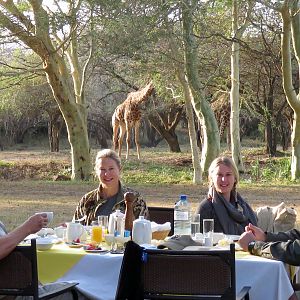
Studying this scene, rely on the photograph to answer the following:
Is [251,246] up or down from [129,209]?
down

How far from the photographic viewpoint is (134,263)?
3.83 m

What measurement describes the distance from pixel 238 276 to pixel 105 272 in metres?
0.79

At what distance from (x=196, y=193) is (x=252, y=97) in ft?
45.5

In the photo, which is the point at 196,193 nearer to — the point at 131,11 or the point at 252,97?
the point at 131,11

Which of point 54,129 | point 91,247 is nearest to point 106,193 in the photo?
point 91,247

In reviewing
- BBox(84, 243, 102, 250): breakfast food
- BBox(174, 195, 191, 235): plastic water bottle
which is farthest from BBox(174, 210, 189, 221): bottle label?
BBox(84, 243, 102, 250): breakfast food

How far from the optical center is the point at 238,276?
416 centimetres

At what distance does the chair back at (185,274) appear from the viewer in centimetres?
372

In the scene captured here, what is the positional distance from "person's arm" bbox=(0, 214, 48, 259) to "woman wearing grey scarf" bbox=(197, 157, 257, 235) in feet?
6.19

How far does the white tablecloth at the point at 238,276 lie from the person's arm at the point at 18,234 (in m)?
0.42

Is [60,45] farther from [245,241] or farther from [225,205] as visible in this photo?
[245,241]

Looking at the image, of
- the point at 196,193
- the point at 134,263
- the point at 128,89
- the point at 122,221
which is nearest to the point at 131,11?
the point at 196,193

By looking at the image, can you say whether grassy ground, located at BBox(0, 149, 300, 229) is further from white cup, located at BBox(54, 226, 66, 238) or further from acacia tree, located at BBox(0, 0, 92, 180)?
white cup, located at BBox(54, 226, 66, 238)

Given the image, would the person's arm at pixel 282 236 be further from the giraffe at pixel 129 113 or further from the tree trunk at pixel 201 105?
the giraffe at pixel 129 113
